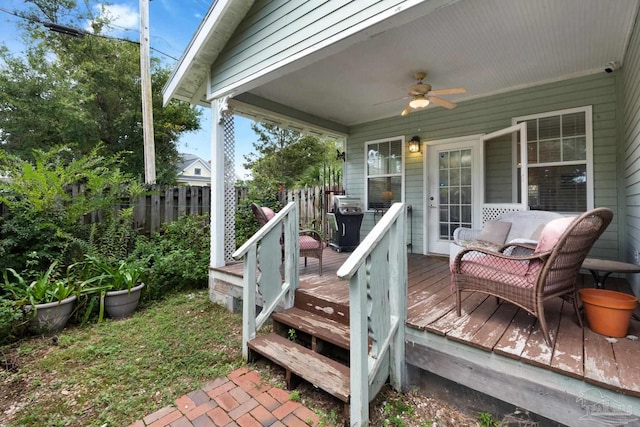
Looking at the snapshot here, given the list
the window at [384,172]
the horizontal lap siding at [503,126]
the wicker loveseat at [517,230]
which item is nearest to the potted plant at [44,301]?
the wicker loveseat at [517,230]

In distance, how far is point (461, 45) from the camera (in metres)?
3.08

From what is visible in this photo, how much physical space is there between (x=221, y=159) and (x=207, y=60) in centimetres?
136

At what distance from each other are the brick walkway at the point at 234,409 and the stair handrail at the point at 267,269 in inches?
15.9

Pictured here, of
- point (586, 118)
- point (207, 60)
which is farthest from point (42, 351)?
point (586, 118)

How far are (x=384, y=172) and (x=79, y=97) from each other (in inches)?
391

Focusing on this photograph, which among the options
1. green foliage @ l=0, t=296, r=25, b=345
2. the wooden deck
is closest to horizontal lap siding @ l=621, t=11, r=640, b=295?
the wooden deck

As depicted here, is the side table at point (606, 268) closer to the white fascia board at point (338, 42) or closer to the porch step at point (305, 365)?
the porch step at point (305, 365)


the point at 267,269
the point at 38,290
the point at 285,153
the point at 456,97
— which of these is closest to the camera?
the point at 267,269

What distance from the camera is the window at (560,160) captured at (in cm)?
366

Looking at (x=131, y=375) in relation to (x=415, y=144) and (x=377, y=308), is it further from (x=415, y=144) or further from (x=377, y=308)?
(x=415, y=144)

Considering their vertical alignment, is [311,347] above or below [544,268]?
below

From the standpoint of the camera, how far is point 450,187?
4.93 m

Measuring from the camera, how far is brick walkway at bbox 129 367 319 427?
1734mm

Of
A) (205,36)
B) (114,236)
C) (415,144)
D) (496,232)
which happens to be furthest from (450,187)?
(114,236)
